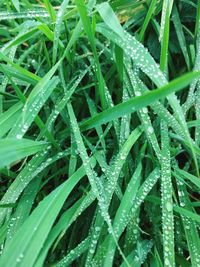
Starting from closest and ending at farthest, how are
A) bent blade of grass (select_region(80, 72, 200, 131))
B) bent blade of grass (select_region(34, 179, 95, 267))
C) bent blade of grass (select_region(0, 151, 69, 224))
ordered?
bent blade of grass (select_region(80, 72, 200, 131)) < bent blade of grass (select_region(34, 179, 95, 267)) < bent blade of grass (select_region(0, 151, 69, 224))

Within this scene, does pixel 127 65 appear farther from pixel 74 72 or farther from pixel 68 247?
pixel 68 247

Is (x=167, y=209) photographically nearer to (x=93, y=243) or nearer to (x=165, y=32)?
(x=93, y=243)

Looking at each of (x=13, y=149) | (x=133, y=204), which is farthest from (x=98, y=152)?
(x=13, y=149)

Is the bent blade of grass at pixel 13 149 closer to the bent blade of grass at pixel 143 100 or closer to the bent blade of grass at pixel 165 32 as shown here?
the bent blade of grass at pixel 143 100

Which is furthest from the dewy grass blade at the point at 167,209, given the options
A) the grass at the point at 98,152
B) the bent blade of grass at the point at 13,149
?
the bent blade of grass at the point at 13,149

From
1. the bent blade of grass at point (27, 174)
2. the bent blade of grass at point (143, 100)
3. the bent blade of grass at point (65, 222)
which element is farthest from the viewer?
the bent blade of grass at point (27, 174)

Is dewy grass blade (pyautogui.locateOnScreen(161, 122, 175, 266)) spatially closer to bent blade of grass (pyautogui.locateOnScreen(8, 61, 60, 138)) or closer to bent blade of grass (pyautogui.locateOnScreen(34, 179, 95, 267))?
bent blade of grass (pyautogui.locateOnScreen(34, 179, 95, 267))

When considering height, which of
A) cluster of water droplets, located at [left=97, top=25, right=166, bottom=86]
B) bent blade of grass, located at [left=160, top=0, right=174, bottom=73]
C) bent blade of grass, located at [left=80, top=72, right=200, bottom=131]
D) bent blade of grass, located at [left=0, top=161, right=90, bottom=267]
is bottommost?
bent blade of grass, located at [left=0, top=161, right=90, bottom=267]

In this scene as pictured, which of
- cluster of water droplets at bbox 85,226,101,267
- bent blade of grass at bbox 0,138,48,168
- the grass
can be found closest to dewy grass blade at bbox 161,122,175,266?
the grass

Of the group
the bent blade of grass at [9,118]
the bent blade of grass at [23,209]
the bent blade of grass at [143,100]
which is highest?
the bent blade of grass at [9,118]
